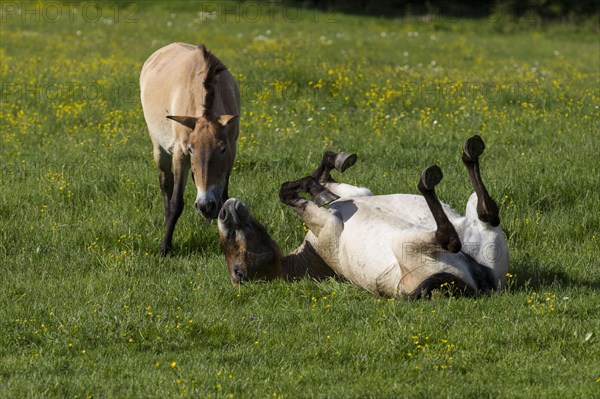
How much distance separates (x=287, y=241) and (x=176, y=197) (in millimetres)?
1176

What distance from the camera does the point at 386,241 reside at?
7277 mm

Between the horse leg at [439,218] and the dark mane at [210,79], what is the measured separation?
2.40 m

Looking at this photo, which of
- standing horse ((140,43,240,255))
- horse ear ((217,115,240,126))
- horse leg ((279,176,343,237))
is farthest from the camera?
horse ear ((217,115,240,126))

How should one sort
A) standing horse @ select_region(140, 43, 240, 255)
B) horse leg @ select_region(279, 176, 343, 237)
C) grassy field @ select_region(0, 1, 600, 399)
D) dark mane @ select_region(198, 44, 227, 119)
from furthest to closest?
dark mane @ select_region(198, 44, 227, 119) → standing horse @ select_region(140, 43, 240, 255) → horse leg @ select_region(279, 176, 343, 237) → grassy field @ select_region(0, 1, 600, 399)

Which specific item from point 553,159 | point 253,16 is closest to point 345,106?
point 553,159

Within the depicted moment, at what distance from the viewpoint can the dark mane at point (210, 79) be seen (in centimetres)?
846

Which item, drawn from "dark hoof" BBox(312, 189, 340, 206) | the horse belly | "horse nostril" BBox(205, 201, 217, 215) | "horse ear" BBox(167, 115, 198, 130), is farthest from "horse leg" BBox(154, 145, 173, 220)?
the horse belly

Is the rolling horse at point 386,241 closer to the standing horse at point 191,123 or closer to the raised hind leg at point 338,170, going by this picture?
the raised hind leg at point 338,170

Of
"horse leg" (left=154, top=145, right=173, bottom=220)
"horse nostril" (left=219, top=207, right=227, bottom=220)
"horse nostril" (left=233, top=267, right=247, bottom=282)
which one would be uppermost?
"horse nostril" (left=219, top=207, right=227, bottom=220)

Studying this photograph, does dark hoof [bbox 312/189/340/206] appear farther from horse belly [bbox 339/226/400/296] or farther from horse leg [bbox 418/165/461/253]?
horse leg [bbox 418/165/461/253]

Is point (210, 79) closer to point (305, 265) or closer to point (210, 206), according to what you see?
point (210, 206)

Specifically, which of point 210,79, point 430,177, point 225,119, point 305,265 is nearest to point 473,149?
point 430,177

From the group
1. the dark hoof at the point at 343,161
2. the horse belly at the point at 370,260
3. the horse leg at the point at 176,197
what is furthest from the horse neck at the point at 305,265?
the horse leg at the point at 176,197

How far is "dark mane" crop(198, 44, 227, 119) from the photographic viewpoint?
8457 mm
